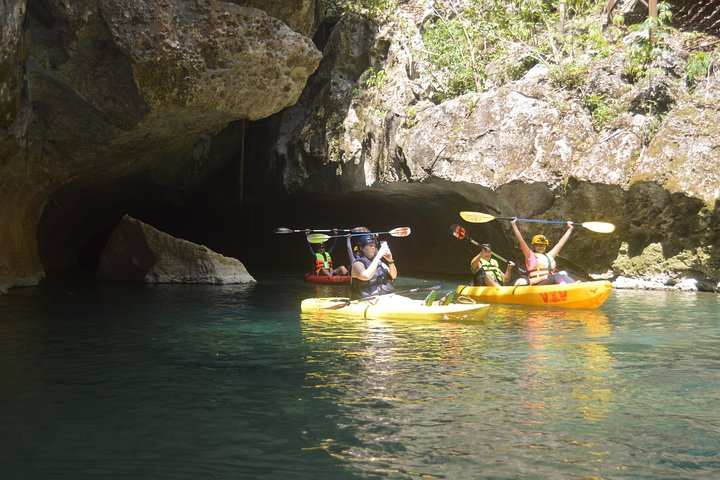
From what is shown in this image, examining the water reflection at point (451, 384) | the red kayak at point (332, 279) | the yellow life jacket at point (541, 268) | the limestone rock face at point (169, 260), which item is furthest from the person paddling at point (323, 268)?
the water reflection at point (451, 384)

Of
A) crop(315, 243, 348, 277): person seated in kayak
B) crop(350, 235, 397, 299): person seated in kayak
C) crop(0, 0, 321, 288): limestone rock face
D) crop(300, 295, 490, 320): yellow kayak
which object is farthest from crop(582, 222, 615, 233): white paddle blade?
crop(315, 243, 348, 277): person seated in kayak

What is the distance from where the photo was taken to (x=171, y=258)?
49.2 ft

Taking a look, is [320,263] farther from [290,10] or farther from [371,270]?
[371,270]

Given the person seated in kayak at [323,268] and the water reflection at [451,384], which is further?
the person seated in kayak at [323,268]

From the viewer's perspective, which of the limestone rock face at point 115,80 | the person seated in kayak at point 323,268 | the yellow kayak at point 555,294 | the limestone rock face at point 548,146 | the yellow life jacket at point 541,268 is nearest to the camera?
the limestone rock face at point 115,80

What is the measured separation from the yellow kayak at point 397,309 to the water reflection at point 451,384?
0.13 m

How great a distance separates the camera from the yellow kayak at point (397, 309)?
890cm

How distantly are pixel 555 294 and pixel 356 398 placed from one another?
629 centimetres

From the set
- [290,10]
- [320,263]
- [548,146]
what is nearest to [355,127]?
[320,263]

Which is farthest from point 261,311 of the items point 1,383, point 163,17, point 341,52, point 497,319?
point 341,52

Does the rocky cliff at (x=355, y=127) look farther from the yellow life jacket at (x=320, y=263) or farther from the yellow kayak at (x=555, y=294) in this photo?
the yellow kayak at (x=555, y=294)

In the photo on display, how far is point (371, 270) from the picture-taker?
31.9 feet

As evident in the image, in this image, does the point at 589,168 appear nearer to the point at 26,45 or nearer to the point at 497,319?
the point at 497,319

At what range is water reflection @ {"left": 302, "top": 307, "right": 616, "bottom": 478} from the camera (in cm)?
417
